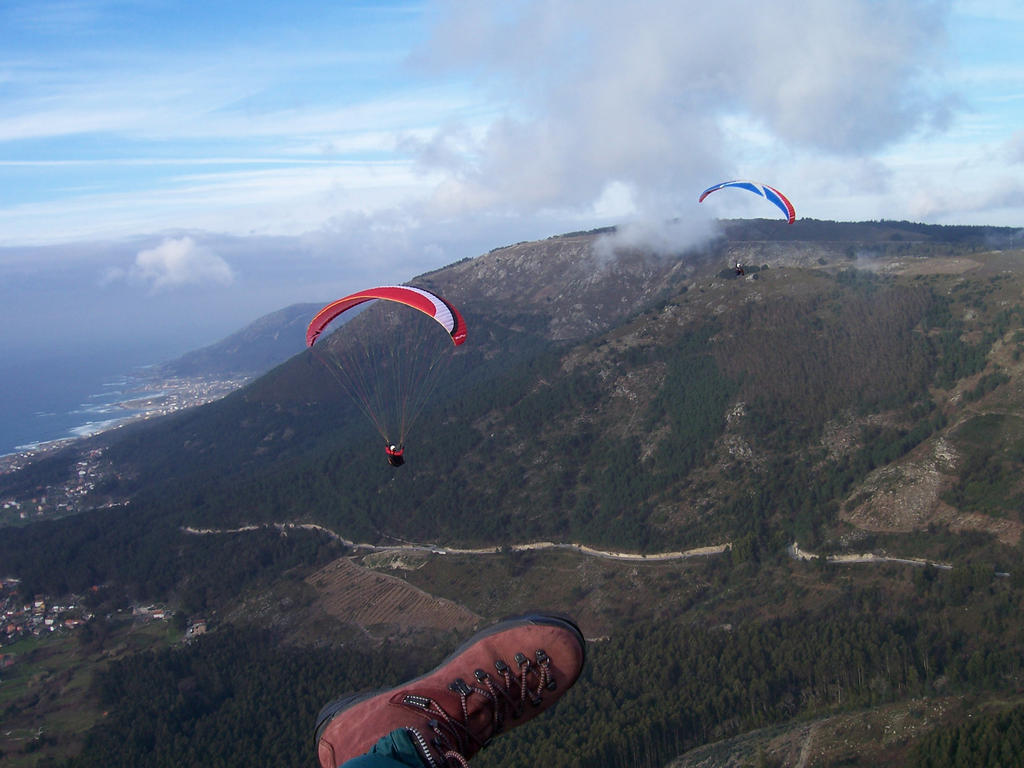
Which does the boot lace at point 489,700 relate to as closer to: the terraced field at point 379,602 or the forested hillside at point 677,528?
the forested hillside at point 677,528

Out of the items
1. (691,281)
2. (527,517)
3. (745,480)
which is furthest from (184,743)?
(691,281)

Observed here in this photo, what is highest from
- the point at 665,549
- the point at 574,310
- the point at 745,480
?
the point at 574,310

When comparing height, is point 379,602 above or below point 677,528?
below

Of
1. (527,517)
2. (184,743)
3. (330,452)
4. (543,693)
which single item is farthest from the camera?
(330,452)

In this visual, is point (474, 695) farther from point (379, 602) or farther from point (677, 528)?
point (677, 528)

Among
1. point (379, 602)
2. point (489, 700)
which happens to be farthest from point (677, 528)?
point (489, 700)

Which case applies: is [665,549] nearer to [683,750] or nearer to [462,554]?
[462,554]

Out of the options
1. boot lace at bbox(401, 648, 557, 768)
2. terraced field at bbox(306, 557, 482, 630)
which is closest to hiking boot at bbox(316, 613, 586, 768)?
boot lace at bbox(401, 648, 557, 768)
